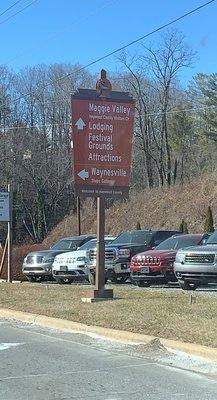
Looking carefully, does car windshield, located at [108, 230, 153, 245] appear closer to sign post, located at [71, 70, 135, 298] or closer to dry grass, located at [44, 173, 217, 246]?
sign post, located at [71, 70, 135, 298]

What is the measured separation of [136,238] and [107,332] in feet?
38.8

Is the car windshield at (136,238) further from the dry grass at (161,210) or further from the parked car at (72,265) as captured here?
the dry grass at (161,210)

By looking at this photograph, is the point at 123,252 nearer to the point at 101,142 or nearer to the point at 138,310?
the point at 101,142

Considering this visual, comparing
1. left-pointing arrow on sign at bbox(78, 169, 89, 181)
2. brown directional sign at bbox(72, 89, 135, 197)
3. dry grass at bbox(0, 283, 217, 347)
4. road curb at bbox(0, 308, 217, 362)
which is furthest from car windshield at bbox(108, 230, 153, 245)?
road curb at bbox(0, 308, 217, 362)

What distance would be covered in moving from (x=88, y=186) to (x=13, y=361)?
22.3 ft

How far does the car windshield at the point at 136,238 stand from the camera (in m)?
22.7

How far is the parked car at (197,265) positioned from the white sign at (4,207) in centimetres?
884

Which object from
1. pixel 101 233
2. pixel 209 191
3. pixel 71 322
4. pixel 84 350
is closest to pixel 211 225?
pixel 209 191

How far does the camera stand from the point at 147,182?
60875 mm

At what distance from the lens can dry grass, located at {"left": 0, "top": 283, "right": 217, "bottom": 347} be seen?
10555 mm

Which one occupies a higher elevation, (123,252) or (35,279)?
(123,252)

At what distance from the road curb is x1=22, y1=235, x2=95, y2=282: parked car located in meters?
9.27

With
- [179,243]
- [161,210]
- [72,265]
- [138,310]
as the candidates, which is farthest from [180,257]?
[161,210]

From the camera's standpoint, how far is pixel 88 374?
8.27m
